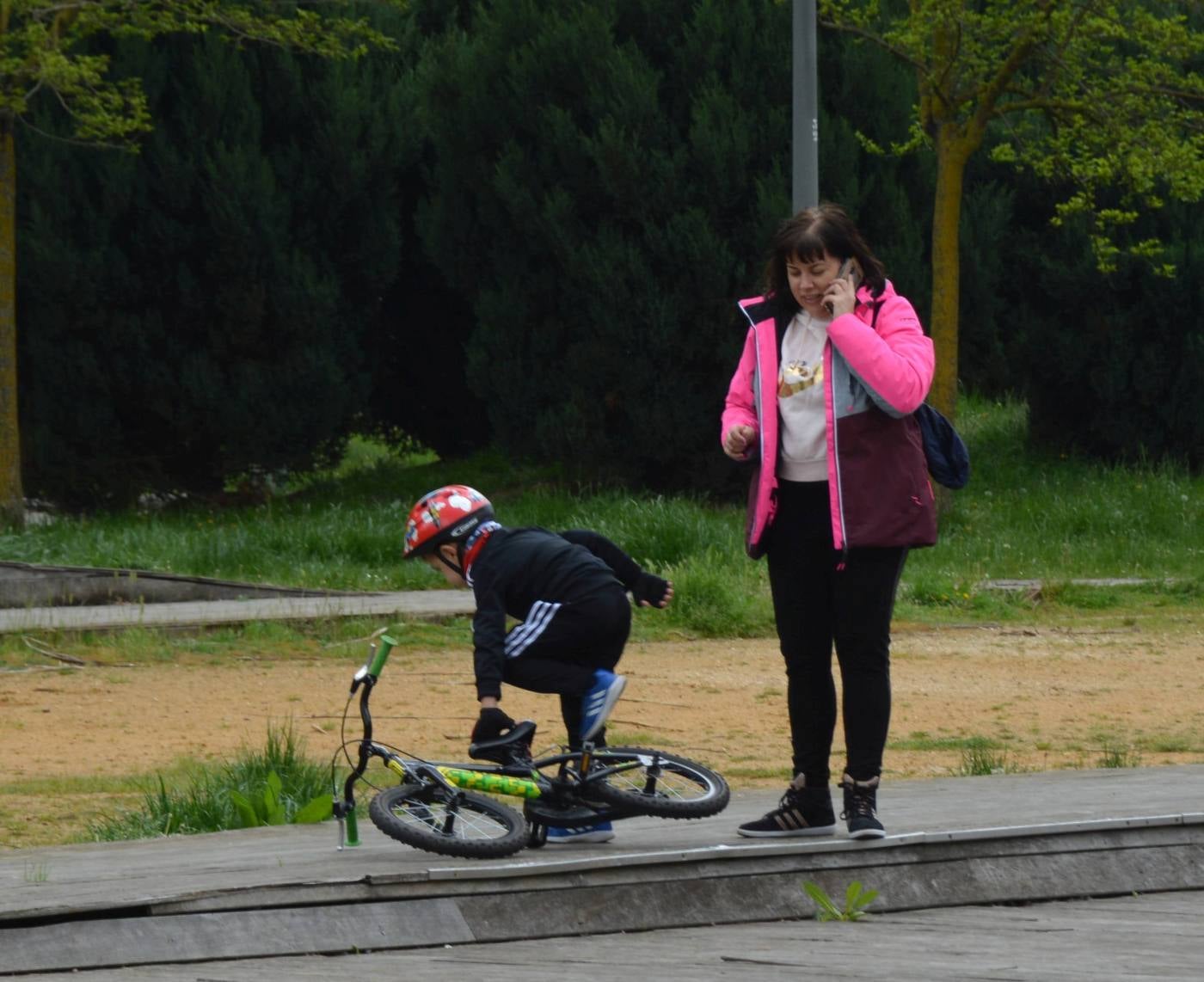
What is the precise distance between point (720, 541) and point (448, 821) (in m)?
11.4

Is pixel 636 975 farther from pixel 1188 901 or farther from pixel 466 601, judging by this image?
pixel 466 601

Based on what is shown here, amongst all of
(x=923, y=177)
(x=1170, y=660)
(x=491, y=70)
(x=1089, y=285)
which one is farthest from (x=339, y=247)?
(x=1170, y=660)

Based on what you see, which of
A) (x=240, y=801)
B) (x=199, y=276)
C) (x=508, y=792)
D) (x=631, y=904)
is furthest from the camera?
(x=199, y=276)

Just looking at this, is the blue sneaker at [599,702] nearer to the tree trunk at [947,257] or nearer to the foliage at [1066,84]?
the foliage at [1066,84]

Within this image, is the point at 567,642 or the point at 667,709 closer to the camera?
the point at 567,642

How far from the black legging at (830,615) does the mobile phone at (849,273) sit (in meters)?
0.54

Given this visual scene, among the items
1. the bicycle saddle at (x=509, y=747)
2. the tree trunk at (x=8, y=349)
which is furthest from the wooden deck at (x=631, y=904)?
the tree trunk at (x=8, y=349)

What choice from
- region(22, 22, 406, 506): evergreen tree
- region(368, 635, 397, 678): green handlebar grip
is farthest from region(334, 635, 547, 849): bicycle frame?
region(22, 22, 406, 506): evergreen tree

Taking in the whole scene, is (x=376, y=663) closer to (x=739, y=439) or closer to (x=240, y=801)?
(x=739, y=439)

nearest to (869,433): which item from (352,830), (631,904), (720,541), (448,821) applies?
(631,904)

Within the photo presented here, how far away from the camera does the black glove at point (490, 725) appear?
523cm

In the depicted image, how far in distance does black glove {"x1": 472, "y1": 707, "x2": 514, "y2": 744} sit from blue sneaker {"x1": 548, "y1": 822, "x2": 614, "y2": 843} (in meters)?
0.39

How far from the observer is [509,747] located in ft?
17.5

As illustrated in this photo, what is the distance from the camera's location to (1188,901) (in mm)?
5207
